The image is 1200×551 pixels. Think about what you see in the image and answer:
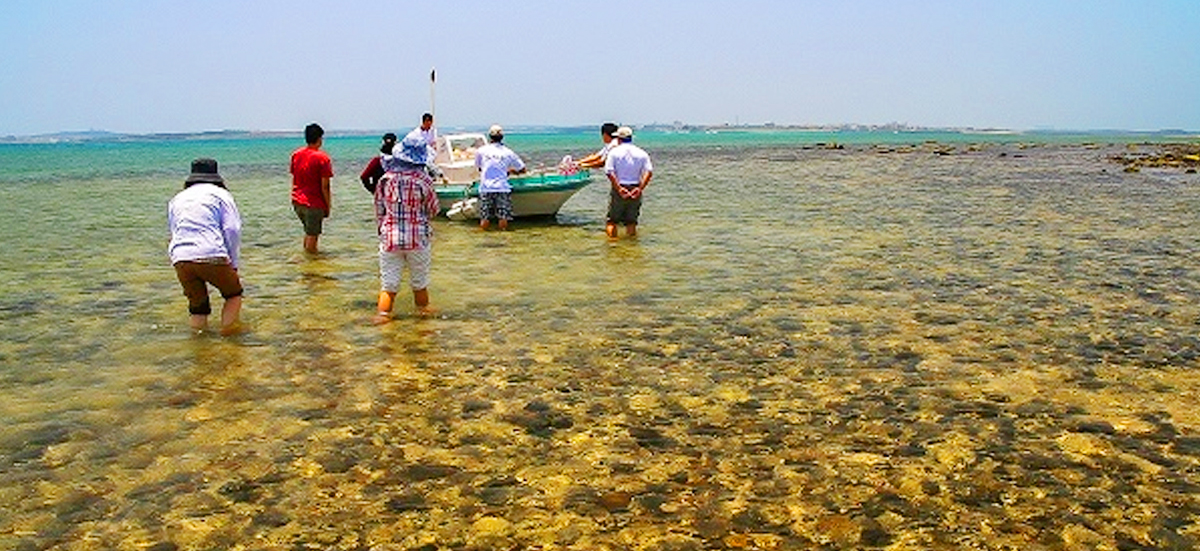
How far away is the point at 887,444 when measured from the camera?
234 inches

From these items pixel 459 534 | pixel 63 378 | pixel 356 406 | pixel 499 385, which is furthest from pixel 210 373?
pixel 459 534

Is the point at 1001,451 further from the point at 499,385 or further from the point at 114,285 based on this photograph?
the point at 114,285

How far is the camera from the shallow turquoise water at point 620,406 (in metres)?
4.89

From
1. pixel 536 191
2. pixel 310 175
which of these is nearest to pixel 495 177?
pixel 536 191

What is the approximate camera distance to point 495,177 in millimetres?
17750

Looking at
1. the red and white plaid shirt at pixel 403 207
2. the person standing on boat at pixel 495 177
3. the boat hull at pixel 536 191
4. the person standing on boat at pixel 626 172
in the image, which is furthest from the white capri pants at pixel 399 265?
the boat hull at pixel 536 191

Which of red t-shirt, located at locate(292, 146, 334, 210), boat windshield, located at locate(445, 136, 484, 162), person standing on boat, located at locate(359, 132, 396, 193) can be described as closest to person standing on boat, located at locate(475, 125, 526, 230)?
boat windshield, located at locate(445, 136, 484, 162)

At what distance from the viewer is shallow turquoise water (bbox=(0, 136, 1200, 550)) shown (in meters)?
4.89

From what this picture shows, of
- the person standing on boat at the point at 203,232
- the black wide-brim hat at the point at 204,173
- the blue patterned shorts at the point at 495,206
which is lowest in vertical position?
the blue patterned shorts at the point at 495,206

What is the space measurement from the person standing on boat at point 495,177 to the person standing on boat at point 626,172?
2.43 m

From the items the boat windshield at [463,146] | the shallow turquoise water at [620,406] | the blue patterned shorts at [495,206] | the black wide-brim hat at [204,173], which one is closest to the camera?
the shallow turquoise water at [620,406]

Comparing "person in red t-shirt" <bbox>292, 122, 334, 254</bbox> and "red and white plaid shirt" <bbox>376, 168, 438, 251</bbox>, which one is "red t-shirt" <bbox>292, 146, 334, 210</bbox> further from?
"red and white plaid shirt" <bbox>376, 168, 438, 251</bbox>

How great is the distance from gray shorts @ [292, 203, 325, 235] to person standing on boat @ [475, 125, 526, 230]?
3.73 m

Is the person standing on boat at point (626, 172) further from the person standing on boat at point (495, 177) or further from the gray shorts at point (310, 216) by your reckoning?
the gray shorts at point (310, 216)
